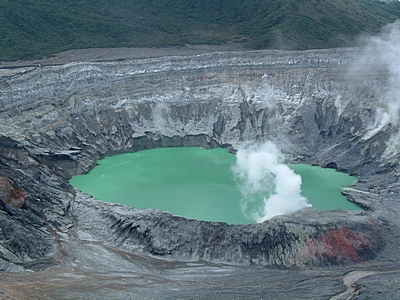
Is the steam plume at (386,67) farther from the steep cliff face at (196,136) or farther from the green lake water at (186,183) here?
the green lake water at (186,183)

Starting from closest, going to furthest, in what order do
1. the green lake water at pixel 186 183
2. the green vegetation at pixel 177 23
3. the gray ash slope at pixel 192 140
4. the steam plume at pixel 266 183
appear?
the gray ash slope at pixel 192 140
the steam plume at pixel 266 183
the green lake water at pixel 186 183
the green vegetation at pixel 177 23

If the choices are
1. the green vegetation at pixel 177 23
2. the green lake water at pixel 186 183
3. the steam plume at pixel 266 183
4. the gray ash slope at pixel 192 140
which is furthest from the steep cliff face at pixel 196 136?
the green vegetation at pixel 177 23

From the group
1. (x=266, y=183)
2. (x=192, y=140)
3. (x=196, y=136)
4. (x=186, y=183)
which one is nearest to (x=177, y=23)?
(x=196, y=136)

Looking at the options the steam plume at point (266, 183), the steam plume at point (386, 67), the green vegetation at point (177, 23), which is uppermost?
the green vegetation at point (177, 23)

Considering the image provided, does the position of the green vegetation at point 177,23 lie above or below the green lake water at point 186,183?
above

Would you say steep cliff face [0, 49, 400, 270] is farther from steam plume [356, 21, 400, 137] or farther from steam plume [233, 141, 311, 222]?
steam plume [233, 141, 311, 222]

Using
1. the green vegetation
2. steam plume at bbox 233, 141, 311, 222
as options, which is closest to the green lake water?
steam plume at bbox 233, 141, 311, 222
